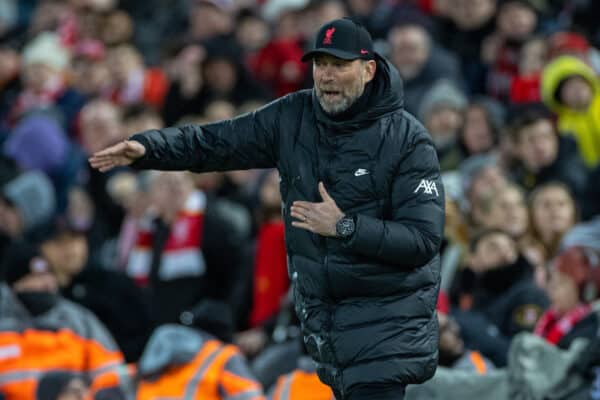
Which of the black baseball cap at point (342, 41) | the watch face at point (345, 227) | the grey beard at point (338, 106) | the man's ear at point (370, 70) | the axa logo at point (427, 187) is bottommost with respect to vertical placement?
the watch face at point (345, 227)

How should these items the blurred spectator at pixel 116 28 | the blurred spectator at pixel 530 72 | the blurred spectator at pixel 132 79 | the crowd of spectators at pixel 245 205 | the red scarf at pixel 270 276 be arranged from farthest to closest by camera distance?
1. the blurred spectator at pixel 116 28
2. the blurred spectator at pixel 132 79
3. the blurred spectator at pixel 530 72
4. the red scarf at pixel 270 276
5. the crowd of spectators at pixel 245 205

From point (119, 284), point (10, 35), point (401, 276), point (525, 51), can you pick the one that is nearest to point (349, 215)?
point (401, 276)

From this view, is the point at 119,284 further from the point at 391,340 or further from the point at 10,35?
the point at 10,35

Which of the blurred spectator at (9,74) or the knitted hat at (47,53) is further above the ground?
the knitted hat at (47,53)

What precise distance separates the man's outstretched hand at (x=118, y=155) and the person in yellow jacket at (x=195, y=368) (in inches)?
108

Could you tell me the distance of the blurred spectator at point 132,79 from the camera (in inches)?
583

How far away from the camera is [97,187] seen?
13344 millimetres

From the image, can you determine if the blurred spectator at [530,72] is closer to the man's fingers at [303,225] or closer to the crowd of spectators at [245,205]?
the crowd of spectators at [245,205]

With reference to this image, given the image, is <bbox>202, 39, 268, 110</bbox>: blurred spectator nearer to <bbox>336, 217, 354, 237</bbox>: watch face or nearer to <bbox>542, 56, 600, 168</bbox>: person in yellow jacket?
<bbox>542, 56, 600, 168</bbox>: person in yellow jacket

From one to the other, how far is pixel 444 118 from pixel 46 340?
12.3 ft

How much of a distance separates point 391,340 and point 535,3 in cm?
741

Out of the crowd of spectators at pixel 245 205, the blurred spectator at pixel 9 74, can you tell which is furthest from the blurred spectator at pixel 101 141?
the blurred spectator at pixel 9 74

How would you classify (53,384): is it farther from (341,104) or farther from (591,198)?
(591,198)

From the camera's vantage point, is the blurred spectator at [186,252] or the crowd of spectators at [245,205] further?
the blurred spectator at [186,252]
